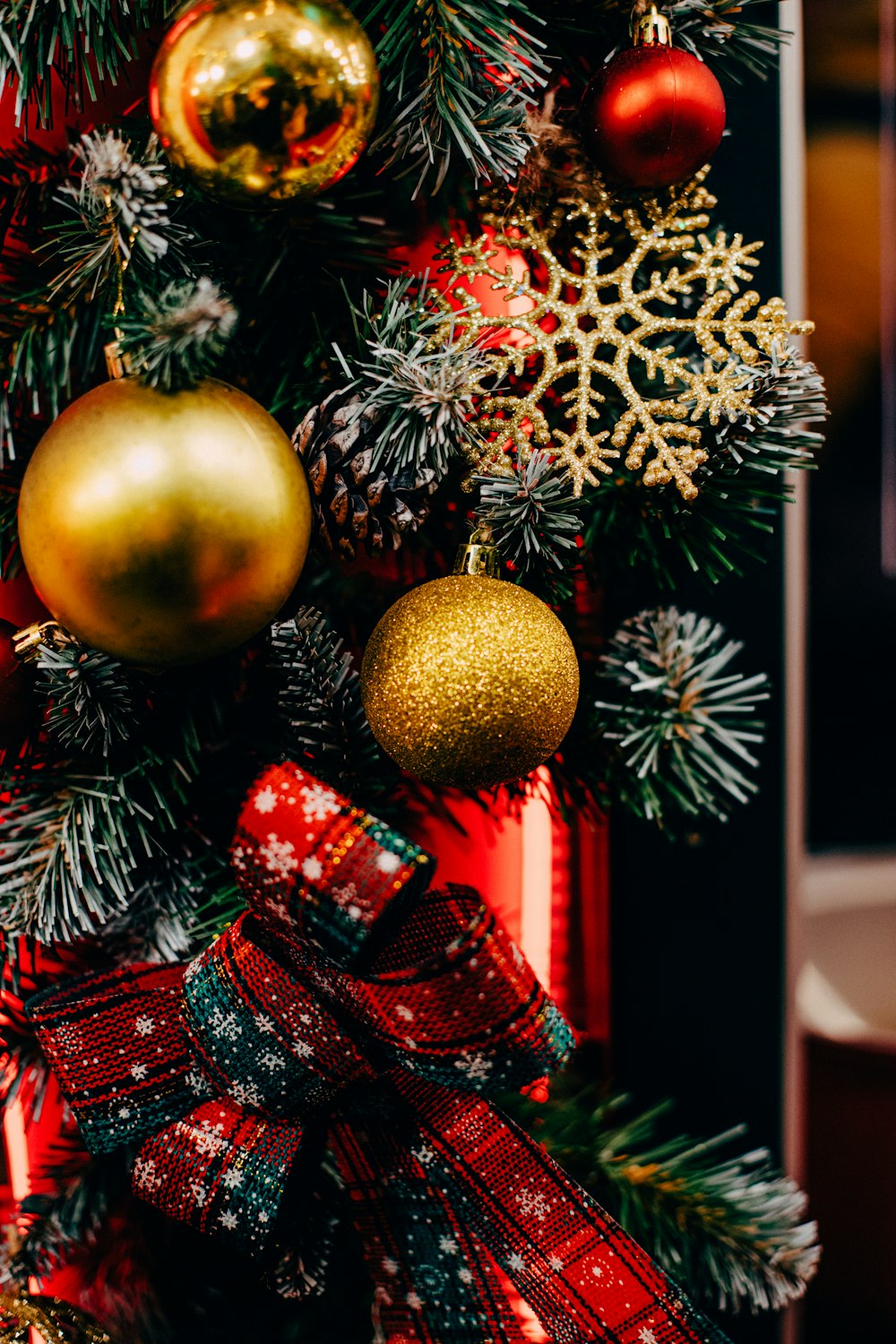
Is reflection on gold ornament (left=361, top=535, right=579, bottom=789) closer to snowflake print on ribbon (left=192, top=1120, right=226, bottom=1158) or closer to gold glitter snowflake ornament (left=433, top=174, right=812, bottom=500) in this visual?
gold glitter snowflake ornament (left=433, top=174, right=812, bottom=500)

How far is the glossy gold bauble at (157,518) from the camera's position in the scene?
0.31 m

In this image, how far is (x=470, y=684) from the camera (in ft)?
1.11

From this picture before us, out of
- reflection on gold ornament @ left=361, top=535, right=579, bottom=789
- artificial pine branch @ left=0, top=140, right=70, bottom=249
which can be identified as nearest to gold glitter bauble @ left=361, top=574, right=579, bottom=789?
reflection on gold ornament @ left=361, top=535, right=579, bottom=789

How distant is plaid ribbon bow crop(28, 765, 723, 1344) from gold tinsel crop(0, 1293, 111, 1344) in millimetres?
55

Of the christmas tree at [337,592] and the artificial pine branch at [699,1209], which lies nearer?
the christmas tree at [337,592]

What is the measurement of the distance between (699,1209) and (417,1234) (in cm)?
18

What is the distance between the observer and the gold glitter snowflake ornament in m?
0.39

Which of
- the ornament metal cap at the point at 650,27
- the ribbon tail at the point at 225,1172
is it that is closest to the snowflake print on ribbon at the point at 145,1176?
the ribbon tail at the point at 225,1172

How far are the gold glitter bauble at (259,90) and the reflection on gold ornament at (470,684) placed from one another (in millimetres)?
163

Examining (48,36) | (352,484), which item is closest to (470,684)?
(352,484)

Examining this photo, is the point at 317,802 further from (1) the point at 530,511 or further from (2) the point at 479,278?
(2) the point at 479,278

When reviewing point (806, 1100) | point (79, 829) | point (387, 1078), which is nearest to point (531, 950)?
point (387, 1078)

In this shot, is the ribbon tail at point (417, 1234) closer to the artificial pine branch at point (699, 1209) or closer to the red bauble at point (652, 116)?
the artificial pine branch at point (699, 1209)

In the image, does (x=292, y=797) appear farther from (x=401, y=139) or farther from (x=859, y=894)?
(x=859, y=894)
